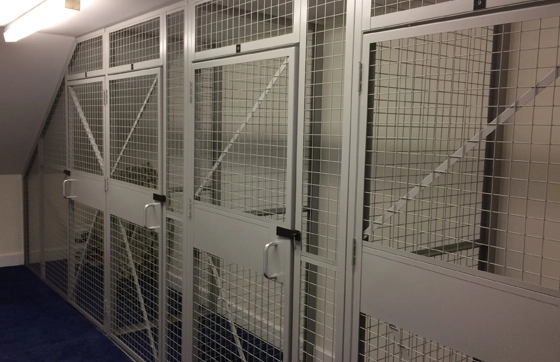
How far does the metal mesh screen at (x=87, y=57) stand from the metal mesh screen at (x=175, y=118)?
0.99m

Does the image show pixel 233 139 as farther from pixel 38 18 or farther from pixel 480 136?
pixel 38 18

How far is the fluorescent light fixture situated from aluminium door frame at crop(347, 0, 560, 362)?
183 centimetres

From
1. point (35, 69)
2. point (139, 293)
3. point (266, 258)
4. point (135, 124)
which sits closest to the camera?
point (266, 258)

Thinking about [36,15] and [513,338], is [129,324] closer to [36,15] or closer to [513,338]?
[36,15]

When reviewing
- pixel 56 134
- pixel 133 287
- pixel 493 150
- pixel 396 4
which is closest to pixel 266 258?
pixel 493 150

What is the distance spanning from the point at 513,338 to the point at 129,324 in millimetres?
3023

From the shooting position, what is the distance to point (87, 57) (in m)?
4.00

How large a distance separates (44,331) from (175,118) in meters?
2.15

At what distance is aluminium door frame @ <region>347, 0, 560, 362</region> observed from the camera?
1363mm

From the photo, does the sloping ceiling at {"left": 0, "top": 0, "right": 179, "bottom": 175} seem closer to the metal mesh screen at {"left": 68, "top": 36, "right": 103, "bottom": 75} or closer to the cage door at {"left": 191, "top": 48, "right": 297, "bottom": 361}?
the metal mesh screen at {"left": 68, "top": 36, "right": 103, "bottom": 75}

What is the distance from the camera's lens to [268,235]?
90.1 inches

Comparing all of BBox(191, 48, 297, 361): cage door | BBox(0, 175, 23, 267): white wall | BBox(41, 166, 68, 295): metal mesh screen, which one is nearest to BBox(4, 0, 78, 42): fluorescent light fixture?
BBox(191, 48, 297, 361): cage door

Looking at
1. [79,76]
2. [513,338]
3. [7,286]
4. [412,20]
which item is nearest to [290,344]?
[513,338]

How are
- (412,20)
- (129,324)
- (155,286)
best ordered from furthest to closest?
(129,324) < (155,286) < (412,20)
